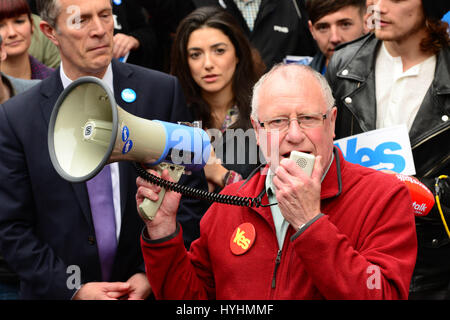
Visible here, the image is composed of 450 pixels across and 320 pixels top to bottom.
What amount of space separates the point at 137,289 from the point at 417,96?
1.97 meters

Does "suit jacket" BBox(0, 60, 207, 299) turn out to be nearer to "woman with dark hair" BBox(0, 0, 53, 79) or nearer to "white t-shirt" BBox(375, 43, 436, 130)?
"white t-shirt" BBox(375, 43, 436, 130)

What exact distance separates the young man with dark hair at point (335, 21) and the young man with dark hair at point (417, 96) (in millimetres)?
813

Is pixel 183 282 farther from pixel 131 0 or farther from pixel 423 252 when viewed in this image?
pixel 131 0

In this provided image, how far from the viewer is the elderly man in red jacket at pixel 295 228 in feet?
8.09

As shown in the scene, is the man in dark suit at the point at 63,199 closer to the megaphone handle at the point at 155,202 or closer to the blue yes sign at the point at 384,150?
the megaphone handle at the point at 155,202

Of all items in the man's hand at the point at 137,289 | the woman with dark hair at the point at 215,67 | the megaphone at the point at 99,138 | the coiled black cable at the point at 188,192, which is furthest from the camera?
the woman with dark hair at the point at 215,67

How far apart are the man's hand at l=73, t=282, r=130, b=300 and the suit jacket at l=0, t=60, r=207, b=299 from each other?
6 cm

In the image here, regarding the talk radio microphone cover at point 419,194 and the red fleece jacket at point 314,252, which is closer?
the red fleece jacket at point 314,252

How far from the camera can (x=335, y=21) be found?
4.99 metres

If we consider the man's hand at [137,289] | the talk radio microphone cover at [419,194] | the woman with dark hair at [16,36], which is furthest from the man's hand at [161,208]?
the woman with dark hair at [16,36]

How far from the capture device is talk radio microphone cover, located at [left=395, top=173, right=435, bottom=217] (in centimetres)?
354

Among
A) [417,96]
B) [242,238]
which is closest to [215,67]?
[417,96]

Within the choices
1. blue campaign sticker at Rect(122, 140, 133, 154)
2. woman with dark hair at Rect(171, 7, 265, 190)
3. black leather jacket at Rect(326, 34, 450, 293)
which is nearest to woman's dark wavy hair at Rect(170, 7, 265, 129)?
woman with dark hair at Rect(171, 7, 265, 190)

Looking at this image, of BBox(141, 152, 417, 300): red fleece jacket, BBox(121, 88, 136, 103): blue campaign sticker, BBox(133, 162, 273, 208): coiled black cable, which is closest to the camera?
BBox(141, 152, 417, 300): red fleece jacket
